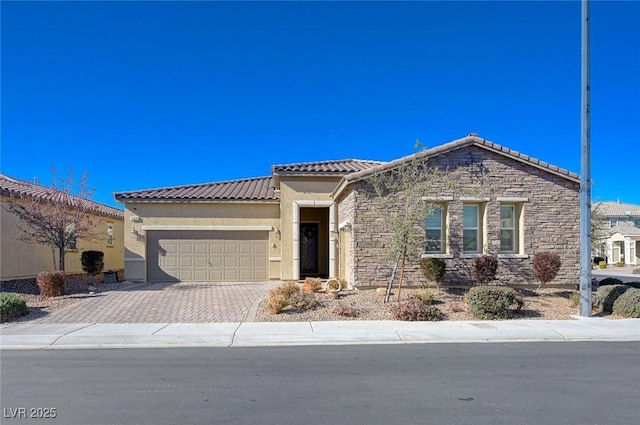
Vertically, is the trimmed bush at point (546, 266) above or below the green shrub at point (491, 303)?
above

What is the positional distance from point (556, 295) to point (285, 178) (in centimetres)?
1088

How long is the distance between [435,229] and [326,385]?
34.9 feet

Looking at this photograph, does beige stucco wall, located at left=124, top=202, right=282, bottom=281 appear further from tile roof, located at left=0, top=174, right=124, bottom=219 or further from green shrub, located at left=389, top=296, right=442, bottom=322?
green shrub, located at left=389, top=296, right=442, bottom=322

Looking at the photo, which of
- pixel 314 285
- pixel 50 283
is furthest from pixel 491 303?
pixel 50 283

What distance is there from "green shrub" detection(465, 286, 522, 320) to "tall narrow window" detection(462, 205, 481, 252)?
12.9 ft

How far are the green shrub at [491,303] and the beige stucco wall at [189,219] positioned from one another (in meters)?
9.52

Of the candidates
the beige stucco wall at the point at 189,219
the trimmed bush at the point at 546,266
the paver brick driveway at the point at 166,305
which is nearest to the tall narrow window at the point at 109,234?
the beige stucco wall at the point at 189,219

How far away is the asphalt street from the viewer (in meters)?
5.66

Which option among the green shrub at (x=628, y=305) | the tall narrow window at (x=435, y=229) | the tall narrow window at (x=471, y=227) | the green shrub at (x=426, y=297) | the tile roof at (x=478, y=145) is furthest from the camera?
the tall narrow window at (x=471, y=227)

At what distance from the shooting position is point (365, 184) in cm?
1596

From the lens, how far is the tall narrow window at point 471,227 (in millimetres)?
16797

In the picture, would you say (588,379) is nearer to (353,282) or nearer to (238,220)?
(353,282)

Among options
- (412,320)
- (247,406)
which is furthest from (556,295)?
(247,406)

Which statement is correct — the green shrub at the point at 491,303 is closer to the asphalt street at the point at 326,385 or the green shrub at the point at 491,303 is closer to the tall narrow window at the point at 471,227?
the asphalt street at the point at 326,385
